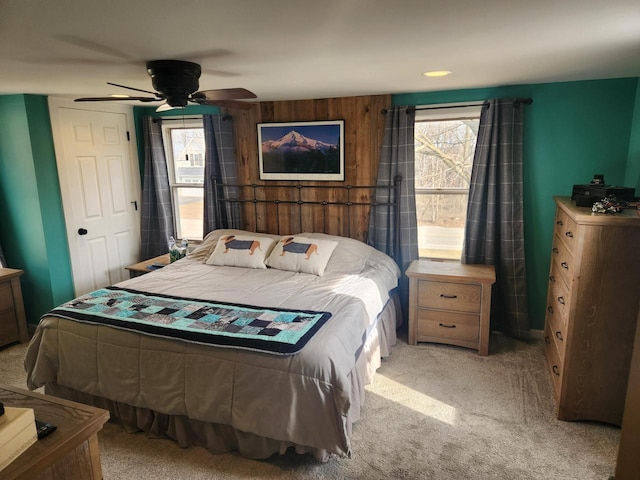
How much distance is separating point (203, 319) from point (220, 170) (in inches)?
87.4

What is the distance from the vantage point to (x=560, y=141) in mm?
3326

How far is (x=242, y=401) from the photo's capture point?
218cm

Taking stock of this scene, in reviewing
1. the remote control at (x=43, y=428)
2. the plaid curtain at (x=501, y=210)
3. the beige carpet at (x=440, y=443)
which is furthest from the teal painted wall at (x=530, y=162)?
the remote control at (x=43, y=428)

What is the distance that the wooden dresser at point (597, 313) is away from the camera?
7.48 feet

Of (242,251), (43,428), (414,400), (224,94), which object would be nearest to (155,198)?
(242,251)

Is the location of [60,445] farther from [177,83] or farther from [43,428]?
[177,83]

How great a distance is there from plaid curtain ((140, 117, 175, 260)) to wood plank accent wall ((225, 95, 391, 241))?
0.91 metres

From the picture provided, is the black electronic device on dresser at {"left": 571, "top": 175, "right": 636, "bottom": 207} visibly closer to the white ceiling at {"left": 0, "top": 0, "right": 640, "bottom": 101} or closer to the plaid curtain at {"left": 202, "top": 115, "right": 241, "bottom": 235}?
the white ceiling at {"left": 0, "top": 0, "right": 640, "bottom": 101}

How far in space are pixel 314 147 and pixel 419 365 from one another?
2.17 metres

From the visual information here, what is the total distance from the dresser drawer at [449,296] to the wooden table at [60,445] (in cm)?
274

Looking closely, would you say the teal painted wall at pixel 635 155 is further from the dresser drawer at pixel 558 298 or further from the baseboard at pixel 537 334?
the baseboard at pixel 537 334

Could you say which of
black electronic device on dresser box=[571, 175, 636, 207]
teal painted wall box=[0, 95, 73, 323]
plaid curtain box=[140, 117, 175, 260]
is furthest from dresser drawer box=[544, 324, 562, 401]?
teal painted wall box=[0, 95, 73, 323]

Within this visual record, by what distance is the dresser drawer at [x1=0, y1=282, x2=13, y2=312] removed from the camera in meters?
3.57

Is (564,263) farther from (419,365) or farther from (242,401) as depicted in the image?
(242,401)
